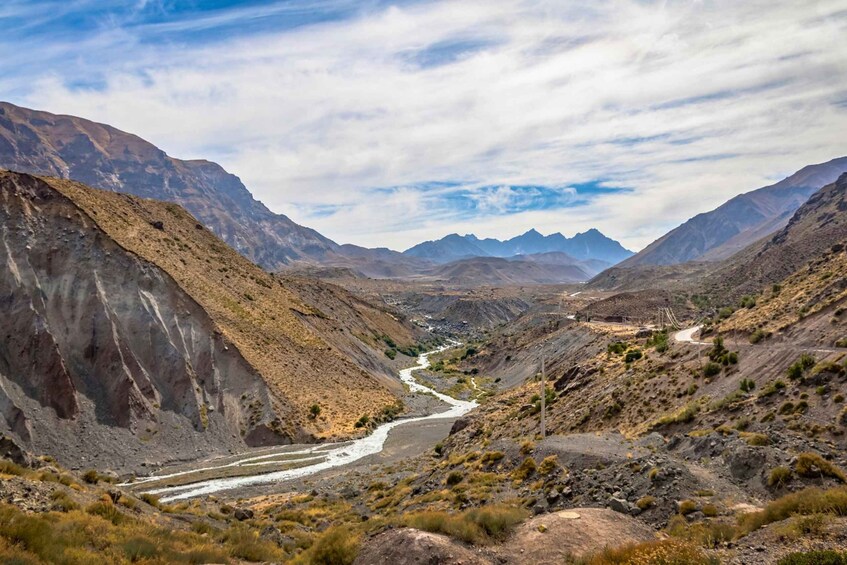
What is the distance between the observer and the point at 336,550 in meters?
14.2

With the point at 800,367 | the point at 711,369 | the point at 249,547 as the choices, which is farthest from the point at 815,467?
the point at 249,547

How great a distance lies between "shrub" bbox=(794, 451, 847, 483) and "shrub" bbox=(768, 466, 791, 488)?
0.28m

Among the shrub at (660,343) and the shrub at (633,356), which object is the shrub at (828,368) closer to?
the shrub at (660,343)

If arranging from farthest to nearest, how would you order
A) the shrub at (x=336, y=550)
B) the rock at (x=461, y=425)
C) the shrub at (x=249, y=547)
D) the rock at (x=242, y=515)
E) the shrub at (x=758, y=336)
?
the rock at (x=461, y=425)
the shrub at (x=758, y=336)
the rock at (x=242, y=515)
the shrub at (x=249, y=547)
the shrub at (x=336, y=550)

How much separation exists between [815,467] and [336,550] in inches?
556

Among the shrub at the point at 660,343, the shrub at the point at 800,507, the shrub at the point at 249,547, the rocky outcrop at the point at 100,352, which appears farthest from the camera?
the shrub at the point at 660,343

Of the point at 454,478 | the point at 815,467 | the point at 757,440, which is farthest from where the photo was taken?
the point at 454,478

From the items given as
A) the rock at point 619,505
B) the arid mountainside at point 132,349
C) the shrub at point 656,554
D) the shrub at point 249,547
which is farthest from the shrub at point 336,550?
the arid mountainside at point 132,349

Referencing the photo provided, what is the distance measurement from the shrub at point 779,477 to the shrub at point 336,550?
12428mm

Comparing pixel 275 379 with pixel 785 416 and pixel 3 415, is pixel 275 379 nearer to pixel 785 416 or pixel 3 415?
pixel 3 415

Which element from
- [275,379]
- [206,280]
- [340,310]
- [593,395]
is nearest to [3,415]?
[275,379]

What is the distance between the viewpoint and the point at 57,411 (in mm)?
39531

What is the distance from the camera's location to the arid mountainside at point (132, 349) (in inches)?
1583

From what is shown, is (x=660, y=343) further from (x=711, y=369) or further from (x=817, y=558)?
(x=817, y=558)
